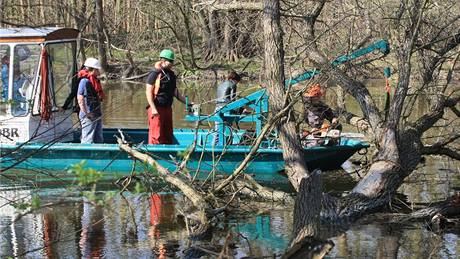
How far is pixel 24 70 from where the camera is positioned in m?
13.9

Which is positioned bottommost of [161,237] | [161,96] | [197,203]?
[161,237]

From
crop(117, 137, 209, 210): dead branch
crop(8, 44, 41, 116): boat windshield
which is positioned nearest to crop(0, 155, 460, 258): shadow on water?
crop(117, 137, 209, 210): dead branch

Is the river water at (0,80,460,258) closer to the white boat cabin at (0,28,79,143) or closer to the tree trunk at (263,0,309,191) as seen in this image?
the tree trunk at (263,0,309,191)

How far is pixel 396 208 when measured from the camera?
436 inches

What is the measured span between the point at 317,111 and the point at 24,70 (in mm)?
4498

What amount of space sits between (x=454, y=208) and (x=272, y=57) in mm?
2800

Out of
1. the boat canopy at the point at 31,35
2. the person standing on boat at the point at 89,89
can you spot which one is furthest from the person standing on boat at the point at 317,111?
the boat canopy at the point at 31,35

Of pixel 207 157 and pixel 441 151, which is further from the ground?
pixel 441 151

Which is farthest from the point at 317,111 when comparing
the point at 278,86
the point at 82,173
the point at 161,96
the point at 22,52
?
the point at 82,173

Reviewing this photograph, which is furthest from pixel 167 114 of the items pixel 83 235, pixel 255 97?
pixel 83 235

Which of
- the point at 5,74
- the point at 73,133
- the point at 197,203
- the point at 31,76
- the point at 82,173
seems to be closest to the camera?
the point at 82,173

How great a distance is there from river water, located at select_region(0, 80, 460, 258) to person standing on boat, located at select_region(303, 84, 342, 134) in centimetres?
133

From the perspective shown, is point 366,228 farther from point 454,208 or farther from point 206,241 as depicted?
point 206,241

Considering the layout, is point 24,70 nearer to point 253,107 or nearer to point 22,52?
point 22,52
